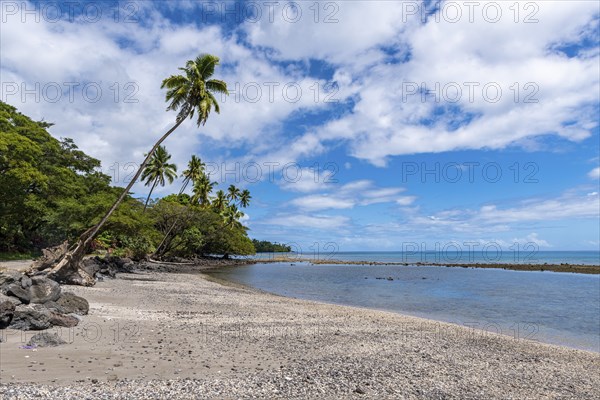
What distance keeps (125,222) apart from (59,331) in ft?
77.4

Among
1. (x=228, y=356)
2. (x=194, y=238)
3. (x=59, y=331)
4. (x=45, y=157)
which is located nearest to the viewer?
(x=228, y=356)

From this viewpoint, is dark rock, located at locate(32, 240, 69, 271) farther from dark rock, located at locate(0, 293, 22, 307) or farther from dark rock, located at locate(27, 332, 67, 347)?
dark rock, located at locate(27, 332, 67, 347)

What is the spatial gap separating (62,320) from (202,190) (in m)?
68.3

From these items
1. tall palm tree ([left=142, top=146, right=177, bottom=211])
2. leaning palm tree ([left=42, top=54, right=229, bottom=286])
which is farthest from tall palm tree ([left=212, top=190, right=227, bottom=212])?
leaning palm tree ([left=42, top=54, right=229, bottom=286])

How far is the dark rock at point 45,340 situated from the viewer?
9.55 m

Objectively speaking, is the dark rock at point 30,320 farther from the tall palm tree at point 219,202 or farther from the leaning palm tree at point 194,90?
the tall palm tree at point 219,202

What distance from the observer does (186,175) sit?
75.3 meters

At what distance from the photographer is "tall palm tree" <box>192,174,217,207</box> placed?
78250mm

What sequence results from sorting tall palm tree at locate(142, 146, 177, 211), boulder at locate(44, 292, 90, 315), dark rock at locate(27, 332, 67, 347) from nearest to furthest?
dark rock at locate(27, 332, 67, 347)
boulder at locate(44, 292, 90, 315)
tall palm tree at locate(142, 146, 177, 211)

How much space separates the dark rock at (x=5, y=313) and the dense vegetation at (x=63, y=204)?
74.6ft

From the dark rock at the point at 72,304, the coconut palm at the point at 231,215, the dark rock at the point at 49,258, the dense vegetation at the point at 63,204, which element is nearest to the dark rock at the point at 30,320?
the dark rock at the point at 72,304

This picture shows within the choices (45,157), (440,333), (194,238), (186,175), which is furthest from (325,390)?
(186,175)

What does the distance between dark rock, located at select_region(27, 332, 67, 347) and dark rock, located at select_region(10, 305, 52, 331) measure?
1214mm

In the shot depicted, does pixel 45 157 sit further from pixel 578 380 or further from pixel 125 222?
pixel 578 380
